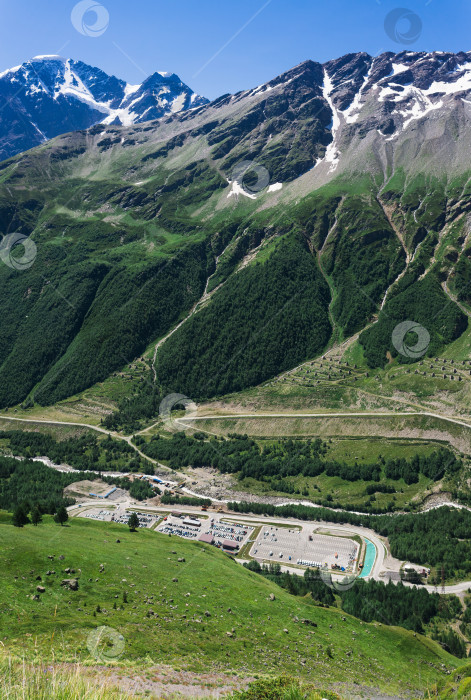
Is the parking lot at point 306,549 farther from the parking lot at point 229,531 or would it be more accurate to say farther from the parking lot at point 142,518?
the parking lot at point 142,518

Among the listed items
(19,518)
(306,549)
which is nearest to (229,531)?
(306,549)

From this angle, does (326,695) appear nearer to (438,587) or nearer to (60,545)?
(60,545)

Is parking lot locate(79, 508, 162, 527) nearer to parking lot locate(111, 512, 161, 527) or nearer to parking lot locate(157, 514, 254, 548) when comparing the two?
parking lot locate(111, 512, 161, 527)

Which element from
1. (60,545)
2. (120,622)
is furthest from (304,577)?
(120,622)

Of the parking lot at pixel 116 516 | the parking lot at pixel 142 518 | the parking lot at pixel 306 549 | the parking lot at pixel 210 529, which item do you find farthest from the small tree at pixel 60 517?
the parking lot at pixel 306 549

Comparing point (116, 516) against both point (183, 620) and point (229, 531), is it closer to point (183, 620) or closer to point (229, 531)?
point (229, 531)

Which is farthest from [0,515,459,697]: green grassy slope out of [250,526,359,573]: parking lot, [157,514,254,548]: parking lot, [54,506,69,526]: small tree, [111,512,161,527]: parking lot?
[111,512,161,527]: parking lot
